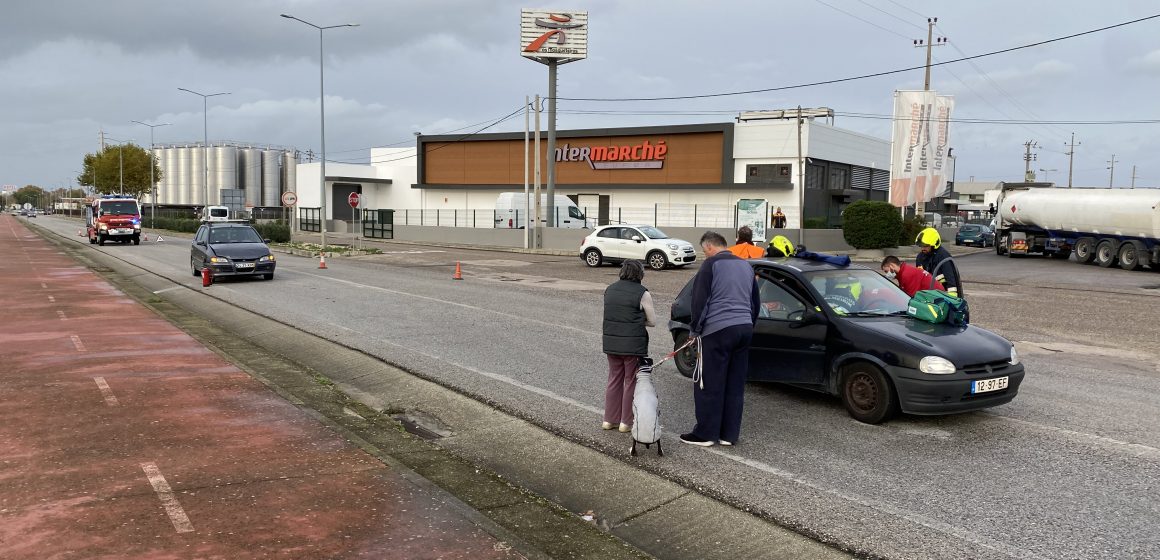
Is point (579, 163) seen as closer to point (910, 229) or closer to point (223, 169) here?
point (910, 229)

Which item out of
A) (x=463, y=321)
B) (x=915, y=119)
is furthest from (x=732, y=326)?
(x=915, y=119)

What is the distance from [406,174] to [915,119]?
3946 centimetres

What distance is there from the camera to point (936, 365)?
679 centimetres

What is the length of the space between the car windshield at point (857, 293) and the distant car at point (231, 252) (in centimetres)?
1661

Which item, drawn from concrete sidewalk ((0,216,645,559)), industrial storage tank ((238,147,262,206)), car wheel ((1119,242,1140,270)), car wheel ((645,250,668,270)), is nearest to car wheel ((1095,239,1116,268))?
car wheel ((1119,242,1140,270))

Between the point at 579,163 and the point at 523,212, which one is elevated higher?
the point at 579,163

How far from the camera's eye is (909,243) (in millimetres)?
39156

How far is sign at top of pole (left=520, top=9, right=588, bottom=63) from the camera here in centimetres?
4147

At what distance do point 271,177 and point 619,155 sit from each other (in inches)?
3610

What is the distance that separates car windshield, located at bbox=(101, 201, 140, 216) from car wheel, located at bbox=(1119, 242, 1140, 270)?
150 feet

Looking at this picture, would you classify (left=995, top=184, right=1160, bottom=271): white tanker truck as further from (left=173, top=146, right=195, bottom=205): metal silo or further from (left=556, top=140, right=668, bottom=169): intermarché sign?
(left=173, top=146, right=195, bottom=205): metal silo

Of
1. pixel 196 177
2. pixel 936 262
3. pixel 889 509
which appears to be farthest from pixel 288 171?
pixel 889 509

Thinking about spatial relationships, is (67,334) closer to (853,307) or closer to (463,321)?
(463,321)

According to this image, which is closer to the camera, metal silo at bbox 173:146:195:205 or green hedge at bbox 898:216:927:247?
green hedge at bbox 898:216:927:247
